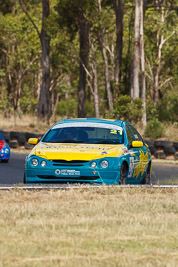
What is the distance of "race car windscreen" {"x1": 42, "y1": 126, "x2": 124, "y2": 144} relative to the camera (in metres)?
13.7

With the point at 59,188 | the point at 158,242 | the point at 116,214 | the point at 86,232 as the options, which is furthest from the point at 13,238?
the point at 59,188

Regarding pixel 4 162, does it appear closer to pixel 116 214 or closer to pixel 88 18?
pixel 116 214

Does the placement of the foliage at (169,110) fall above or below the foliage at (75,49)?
below

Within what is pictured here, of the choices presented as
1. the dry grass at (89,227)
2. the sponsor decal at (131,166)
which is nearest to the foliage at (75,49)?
the sponsor decal at (131,166)

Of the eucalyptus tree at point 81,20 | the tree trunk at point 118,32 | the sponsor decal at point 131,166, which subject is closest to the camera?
the sponsor decal at point 131,166

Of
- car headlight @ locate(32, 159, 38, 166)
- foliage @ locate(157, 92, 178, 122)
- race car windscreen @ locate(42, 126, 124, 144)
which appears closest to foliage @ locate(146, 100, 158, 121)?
foliage @ locate(157, 92, 178, 122)

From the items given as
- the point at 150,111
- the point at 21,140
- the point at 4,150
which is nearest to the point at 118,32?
the point at 150,111

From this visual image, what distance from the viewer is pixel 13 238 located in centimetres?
790

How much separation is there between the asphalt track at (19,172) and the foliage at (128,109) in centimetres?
1109

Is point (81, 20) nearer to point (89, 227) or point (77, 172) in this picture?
point (77, 172)

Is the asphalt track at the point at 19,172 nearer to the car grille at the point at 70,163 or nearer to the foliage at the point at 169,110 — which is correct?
the car grille at the point at 70,163

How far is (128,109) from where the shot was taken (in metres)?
36.7

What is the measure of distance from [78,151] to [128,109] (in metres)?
23.8

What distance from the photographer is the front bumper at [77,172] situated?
12.9 metres
